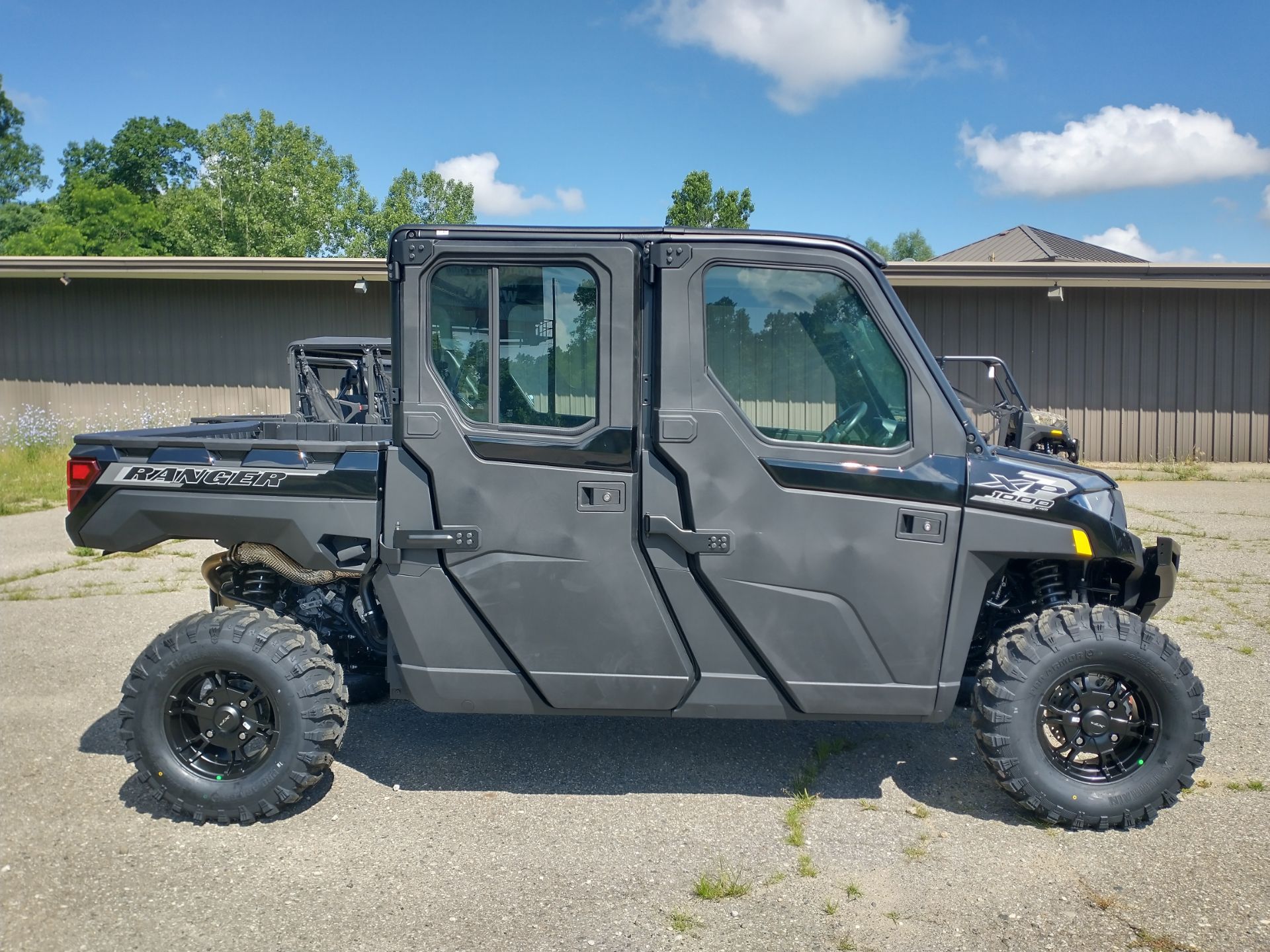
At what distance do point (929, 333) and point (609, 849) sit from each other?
14.5 meters

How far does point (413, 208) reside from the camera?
49125 mm

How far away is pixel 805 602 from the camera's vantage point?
3756 mm

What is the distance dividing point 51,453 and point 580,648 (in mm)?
15906

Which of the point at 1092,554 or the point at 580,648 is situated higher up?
the point at 1092,554

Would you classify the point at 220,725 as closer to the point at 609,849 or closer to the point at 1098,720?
the point at 609,849

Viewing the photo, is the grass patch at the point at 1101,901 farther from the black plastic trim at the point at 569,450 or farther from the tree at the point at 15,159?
the tree at the point at 15,159

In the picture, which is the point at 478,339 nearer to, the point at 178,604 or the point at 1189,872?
the point at 1189,872

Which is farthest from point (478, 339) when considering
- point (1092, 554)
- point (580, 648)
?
point (1092, 554)

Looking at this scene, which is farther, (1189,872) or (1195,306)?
(1195,306)

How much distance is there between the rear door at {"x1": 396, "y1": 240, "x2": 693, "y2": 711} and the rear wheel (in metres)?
0.70

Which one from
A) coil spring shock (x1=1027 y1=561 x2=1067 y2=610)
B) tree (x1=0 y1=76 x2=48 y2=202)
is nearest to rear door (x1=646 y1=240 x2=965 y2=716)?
coil spring shock (x1=1027 y1=561 x2=1067 y2=610)

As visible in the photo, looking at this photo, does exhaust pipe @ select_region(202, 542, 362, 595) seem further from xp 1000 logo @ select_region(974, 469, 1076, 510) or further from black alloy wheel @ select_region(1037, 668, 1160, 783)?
black alloy wheel @ select_region(1037, 668, 1160, 783)

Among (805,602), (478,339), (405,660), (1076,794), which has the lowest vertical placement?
(1076,794)

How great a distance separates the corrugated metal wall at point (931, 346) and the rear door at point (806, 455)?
13.3 m
